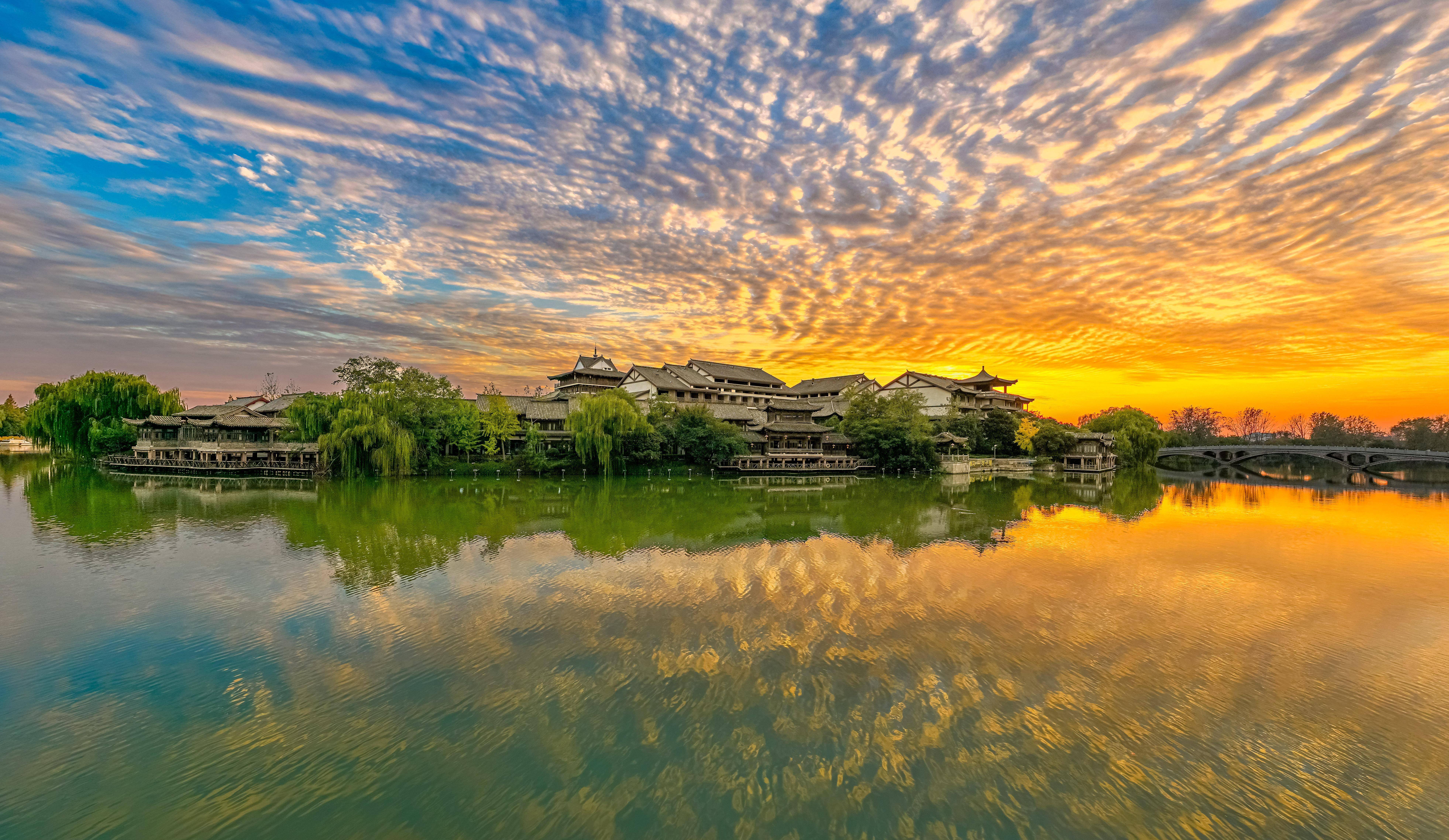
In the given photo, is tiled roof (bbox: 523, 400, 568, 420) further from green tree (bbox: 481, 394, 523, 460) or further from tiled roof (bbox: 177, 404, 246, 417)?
tiled roof (bbox: 177, 404, 246, 417)

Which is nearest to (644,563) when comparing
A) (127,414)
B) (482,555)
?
(482,555)

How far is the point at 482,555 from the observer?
17406 mm

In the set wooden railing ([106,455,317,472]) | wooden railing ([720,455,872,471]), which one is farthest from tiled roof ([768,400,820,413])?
wooden railing ([106,455,317,472])

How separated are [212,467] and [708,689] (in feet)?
153

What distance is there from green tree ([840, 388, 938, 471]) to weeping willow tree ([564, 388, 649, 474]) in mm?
18437

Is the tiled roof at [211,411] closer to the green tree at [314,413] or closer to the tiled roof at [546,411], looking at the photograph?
the green tree at [314,413]

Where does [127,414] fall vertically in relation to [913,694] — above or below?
above

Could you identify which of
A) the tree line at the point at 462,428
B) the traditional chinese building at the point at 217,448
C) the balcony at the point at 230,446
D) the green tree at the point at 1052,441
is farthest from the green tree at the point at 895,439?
the balcony at the point at 230,446

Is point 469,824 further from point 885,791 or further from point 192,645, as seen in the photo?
point 192,645

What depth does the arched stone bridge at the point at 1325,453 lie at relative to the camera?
Result: 4766cm

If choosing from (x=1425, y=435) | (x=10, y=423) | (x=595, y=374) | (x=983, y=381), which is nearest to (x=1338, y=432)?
(x=1425, y=435)

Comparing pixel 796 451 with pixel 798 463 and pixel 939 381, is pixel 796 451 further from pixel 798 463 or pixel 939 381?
pixel 939 381

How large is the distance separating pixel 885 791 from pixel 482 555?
14.2 m

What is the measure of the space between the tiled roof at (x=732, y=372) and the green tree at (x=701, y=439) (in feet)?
73.4
